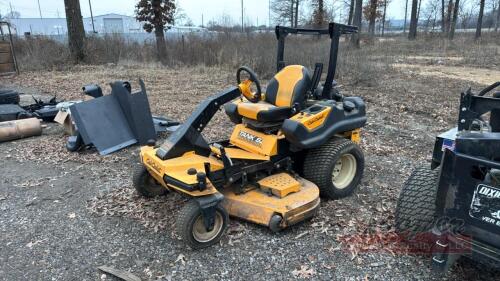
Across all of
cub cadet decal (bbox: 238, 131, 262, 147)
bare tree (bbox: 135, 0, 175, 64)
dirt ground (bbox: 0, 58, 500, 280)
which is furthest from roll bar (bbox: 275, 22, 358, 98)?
bare tree (bbox: 135, 0, 175, 64)

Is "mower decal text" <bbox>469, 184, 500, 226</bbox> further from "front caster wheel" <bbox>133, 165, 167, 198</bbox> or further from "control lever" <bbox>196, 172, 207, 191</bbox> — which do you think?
"front caster wheel" <bbox>133, 165, 167, 198</bbox>

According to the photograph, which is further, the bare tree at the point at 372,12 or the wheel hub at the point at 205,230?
the bare tree at the point at 372,12

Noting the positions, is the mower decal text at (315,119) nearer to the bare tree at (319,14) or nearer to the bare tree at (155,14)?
the bare tree at (155,14)

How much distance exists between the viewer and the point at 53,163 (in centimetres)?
548

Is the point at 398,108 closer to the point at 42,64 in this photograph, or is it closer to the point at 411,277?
the point at 411,277

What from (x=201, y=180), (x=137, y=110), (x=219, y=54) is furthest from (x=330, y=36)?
(x=219, y=54)

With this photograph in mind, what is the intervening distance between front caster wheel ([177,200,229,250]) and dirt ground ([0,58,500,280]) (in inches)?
3.7

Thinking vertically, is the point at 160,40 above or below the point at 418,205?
above

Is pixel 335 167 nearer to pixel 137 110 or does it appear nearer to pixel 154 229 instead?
pixel 154 229

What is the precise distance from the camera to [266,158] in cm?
390

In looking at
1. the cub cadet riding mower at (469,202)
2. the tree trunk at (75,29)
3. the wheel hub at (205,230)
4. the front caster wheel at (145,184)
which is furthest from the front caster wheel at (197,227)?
the tree trunk at (75,29)

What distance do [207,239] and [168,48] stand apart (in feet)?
51.4

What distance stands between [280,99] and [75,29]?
1425 cm

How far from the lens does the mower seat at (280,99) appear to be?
12.9 feet
